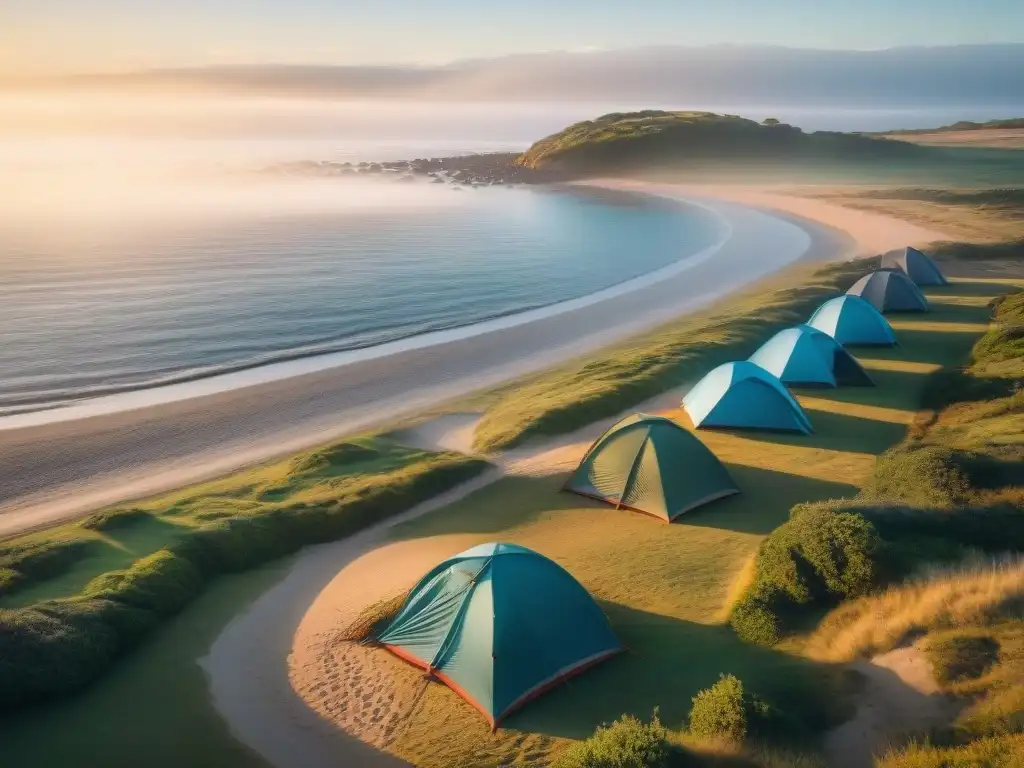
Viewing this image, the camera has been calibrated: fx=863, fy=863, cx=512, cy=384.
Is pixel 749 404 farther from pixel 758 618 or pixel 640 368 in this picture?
pixel 758 618

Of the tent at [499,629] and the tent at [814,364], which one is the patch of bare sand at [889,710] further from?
the tent at [814,364]

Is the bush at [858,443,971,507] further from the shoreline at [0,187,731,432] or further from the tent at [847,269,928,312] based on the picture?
the shoreline at [0,187,731,432]

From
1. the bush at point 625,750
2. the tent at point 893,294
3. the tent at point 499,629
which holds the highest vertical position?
the tent at point 893,294

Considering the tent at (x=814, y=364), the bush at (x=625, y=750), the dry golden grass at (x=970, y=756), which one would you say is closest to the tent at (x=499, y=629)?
the bush at (x=625, y=750)

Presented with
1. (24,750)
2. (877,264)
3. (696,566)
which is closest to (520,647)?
(696,566)

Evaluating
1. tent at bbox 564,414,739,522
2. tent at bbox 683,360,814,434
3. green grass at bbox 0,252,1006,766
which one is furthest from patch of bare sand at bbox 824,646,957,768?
tent at bbox 683,360,814,434

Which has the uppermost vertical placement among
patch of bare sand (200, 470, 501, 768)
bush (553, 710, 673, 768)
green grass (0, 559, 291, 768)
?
bush (553, 710, 673, 768)

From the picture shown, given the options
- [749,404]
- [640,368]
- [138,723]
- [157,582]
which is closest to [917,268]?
[640,368]
